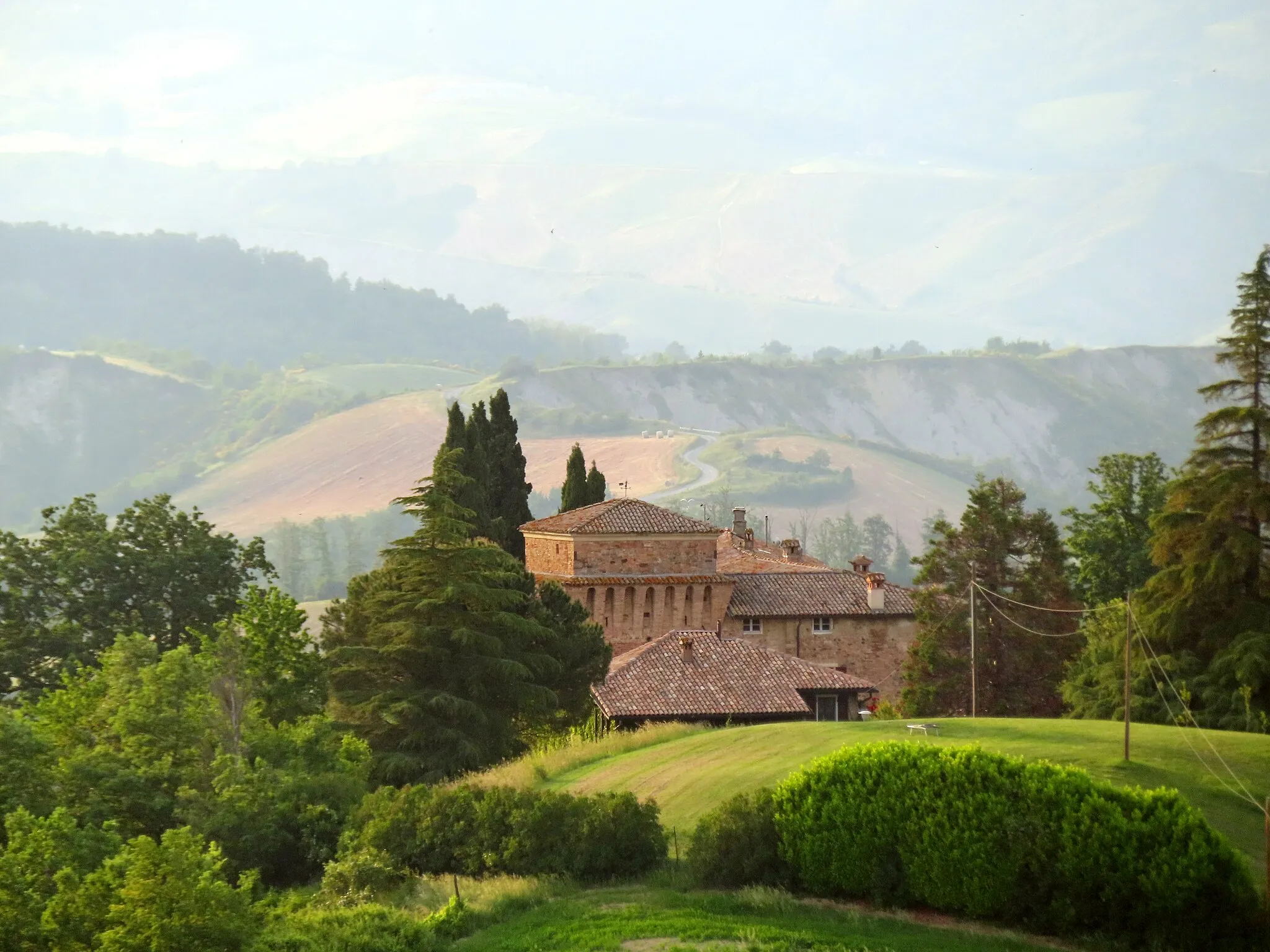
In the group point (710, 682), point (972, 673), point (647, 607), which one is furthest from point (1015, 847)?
point (647, 607)

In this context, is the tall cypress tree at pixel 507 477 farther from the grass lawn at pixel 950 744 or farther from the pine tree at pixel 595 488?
the grass lawn at pixel 950 744

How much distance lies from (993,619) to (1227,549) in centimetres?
1207

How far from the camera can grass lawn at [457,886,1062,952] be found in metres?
21.1

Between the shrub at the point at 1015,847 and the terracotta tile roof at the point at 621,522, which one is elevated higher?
the terracotta tile roof at the point at 621,522

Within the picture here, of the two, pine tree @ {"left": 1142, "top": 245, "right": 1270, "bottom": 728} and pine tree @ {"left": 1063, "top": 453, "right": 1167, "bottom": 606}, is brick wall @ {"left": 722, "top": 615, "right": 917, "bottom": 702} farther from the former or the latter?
pine tree @ {"left": 1142, "top": 245, "right": 1270, "bottom": 728}

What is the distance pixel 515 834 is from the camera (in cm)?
2772

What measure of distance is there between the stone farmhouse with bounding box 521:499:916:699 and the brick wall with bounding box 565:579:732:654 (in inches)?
1.3

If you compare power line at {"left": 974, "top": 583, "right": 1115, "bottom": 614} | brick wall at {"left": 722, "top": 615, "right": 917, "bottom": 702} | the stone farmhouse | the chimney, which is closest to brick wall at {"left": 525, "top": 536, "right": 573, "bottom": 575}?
the stone farmhouse

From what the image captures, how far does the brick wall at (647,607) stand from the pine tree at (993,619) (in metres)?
8.40

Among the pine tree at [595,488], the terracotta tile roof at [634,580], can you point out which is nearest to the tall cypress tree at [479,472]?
the terracotta tile roof at [634,580]

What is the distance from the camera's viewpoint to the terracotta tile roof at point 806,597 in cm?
6053

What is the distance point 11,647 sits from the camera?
165ft

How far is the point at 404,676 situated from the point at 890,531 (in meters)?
159

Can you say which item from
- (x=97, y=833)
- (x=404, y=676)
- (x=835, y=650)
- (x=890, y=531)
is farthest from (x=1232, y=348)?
(x=890, y=531)
